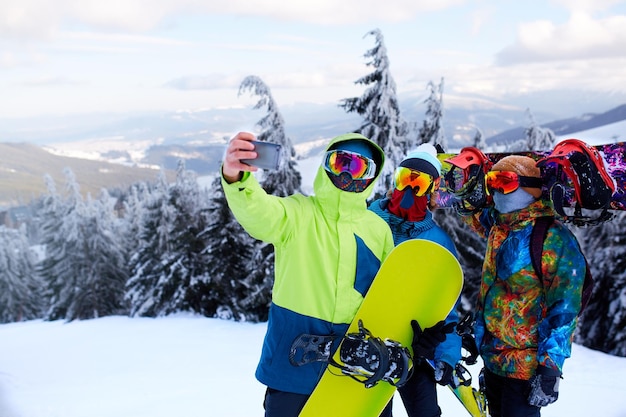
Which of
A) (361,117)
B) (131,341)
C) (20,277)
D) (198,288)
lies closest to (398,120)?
(361,117)

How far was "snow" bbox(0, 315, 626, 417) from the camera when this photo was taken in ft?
17.5

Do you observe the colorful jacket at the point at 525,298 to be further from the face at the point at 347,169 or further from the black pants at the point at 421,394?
the face at the point at 347,169

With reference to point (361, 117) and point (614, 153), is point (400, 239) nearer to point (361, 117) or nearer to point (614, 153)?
point (614, 153)

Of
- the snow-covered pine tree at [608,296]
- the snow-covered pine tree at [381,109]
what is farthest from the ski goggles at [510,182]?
the snow-covered pine tree at [608,296]

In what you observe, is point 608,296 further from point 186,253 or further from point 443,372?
point 186,253

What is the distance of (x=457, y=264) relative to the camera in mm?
3068

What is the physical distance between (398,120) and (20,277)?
38.4m

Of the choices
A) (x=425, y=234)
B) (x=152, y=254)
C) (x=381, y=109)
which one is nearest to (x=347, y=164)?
(x=425, y=234)

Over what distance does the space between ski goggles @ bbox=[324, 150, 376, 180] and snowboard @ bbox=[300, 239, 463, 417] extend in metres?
0.60

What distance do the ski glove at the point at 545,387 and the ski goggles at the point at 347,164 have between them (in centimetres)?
152

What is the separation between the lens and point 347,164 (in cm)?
261

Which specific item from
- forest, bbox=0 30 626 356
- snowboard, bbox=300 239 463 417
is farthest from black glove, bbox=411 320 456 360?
forest, bbox=0 30 626 356

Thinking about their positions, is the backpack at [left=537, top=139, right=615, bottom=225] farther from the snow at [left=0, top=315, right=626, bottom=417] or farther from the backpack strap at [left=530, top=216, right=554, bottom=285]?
the snow at [left=0, top=315, right=626, bottom=417]

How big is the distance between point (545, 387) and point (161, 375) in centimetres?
583
